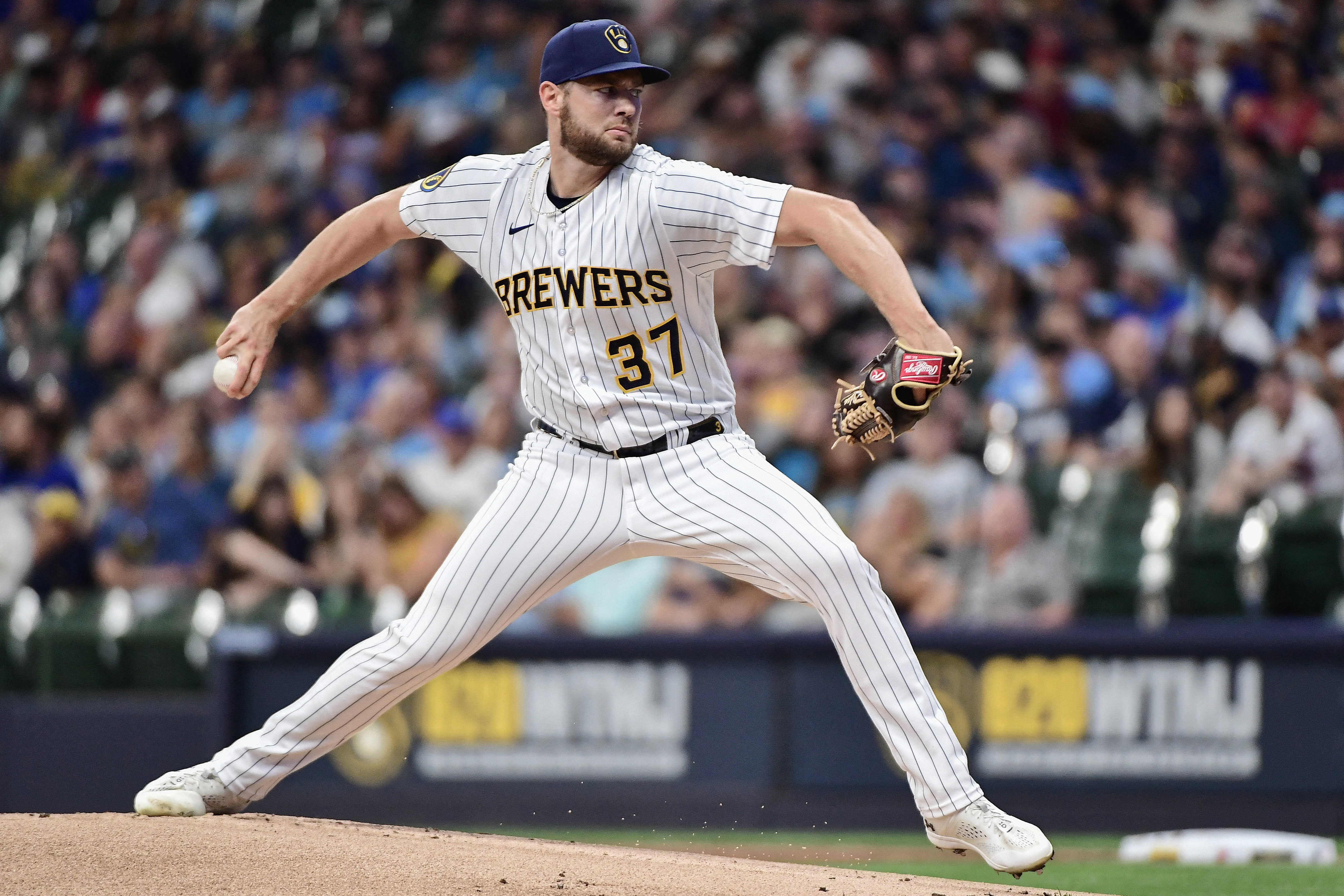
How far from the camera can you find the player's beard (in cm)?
414

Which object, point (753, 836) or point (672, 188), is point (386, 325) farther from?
point (672, 188)

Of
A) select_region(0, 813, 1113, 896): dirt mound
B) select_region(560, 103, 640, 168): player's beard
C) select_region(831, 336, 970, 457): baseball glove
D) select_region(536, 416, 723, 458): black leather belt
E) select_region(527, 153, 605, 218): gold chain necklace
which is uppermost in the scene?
select_region(560, 103, 640, 168): player's beard

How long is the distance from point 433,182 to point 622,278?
65 cm

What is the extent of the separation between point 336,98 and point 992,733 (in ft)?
23.3

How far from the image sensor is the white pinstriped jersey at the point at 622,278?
406 cm

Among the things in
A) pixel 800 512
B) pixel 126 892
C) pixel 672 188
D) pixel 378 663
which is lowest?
pixel 126 892

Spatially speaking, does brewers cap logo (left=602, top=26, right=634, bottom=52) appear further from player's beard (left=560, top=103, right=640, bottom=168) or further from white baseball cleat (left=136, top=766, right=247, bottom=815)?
white baseball cleat (left=136, top=766, right=247, bottom=815)

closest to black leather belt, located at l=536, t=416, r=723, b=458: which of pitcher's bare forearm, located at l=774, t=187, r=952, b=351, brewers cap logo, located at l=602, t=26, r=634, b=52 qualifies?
pitcher's bare forearm, located at l=774, t=187, r=952, b=351

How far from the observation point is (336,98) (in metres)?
12.0

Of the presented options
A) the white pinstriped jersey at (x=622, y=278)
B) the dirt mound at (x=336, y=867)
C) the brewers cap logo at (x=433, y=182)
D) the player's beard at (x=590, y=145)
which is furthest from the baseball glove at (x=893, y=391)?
the brewers cap logo at (x=433, y=182)

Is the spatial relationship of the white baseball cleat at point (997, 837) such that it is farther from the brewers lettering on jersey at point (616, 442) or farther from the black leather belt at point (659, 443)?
the black leather belt at point (659, 443)

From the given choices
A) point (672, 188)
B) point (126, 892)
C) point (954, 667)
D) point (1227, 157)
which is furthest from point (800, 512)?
point (1227, 157)

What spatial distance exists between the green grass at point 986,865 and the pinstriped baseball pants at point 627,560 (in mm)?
743

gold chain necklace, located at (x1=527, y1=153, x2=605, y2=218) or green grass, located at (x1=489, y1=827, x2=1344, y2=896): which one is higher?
gold chain necklace, located at (x1=527, y1=153, x2=605, y2=218)
